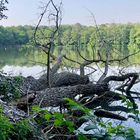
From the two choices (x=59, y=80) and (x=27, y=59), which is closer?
(x=59, y=80)

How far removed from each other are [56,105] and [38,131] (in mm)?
6077

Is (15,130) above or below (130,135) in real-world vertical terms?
below

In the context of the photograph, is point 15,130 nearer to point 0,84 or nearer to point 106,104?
point 0,84

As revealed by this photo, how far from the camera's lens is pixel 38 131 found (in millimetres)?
3346

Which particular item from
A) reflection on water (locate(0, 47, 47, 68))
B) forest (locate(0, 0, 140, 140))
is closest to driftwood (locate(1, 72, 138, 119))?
forest (locate(0, 0, 140, 140))

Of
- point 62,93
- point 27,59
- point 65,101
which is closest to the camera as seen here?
point 65,101

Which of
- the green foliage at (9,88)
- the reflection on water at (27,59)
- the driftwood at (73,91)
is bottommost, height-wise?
the reflection on water at (27,59)

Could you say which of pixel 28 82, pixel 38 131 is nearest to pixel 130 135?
pixel 38 131

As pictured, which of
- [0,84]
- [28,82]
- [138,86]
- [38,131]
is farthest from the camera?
[138,86]

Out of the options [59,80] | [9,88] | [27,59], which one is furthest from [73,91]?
[27,59]

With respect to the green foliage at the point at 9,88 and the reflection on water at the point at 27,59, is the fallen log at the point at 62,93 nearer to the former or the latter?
the green foliage at the point at 9,88

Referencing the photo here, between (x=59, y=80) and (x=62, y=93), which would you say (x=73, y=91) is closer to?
(x=62, y=93)

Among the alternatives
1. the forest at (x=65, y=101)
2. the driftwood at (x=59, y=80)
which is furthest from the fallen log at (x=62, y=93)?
the driftwood at (x=59, y=80)

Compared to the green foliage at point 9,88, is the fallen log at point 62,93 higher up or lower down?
lower down
